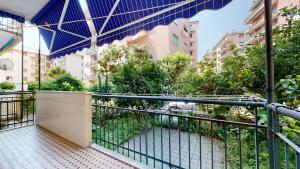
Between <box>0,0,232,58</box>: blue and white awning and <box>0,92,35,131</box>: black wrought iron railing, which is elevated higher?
<box>0,0,232,58</box>: blue and white awning

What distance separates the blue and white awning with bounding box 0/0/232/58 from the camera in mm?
2971

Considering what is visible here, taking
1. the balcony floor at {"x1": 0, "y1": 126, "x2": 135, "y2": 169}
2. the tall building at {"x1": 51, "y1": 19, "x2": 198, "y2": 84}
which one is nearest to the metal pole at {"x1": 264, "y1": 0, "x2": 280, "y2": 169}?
the balcony floor at {"x1": 0, "y1": 126, "x2": 135, "y2": 169}

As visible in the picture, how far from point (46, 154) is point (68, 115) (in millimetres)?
795

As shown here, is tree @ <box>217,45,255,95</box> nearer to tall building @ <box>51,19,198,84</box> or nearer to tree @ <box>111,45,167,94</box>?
tree @ <box>111,45,167,94</box>

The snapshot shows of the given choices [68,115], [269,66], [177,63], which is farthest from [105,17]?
[177,63]

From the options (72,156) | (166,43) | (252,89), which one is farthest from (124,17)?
(166,43)

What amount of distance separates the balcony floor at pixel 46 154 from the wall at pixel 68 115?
0.16 m

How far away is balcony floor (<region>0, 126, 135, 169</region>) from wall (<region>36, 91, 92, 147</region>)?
0.53 feet

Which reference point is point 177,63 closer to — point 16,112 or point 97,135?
point 16,112

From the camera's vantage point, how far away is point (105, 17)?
4.06 m

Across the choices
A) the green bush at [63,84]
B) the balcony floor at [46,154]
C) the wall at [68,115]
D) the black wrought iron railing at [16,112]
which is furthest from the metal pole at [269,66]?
the green bush at [63,84]

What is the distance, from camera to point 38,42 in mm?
5543

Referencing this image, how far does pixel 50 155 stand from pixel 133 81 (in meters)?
5.61

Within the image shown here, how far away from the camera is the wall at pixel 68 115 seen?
10.3 feet
